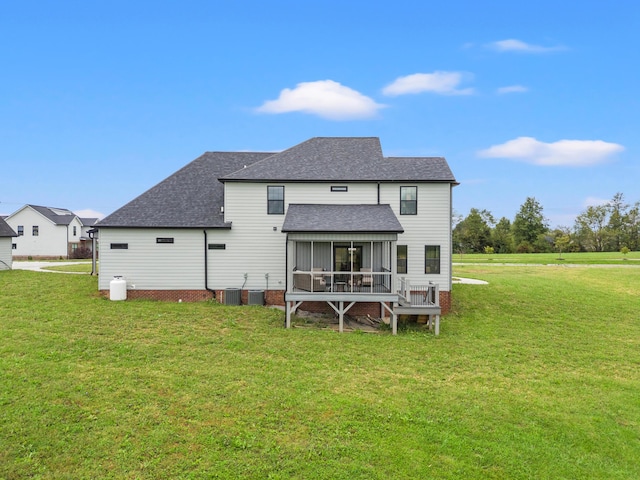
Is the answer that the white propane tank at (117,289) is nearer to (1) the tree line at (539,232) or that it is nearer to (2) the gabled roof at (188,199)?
(2) the gabled roof at (188,199)

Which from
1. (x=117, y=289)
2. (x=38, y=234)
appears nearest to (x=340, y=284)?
(x=117, y=289)

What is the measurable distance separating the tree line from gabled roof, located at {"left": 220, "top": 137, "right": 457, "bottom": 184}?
53.0m

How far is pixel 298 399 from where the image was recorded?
8273mm

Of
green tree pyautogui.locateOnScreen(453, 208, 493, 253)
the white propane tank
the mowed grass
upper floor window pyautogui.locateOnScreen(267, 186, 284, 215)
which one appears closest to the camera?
the mowed grass

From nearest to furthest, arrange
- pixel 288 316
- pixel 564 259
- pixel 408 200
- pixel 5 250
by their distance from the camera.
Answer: pixel 288 316, pixel 408 200, pixel 5 250, pixel 564 259

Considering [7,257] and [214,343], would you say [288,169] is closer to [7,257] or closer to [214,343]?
[214,343]

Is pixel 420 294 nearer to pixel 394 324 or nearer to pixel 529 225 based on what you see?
pixel 394 324

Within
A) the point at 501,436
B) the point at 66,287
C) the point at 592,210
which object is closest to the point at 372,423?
the point at 501,436

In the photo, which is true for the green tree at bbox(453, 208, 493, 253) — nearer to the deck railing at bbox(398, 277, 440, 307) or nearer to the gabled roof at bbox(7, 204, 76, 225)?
the deck railing at bbox(398, 277, 440, 307)

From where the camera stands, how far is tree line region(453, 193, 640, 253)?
69125mm

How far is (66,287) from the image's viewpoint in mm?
18859

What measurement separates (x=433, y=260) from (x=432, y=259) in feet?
0.21

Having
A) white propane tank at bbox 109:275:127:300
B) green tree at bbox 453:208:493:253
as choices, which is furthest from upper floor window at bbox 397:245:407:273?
green tree at bbox 453:208:493:253

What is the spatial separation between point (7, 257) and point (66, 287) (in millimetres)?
12107
